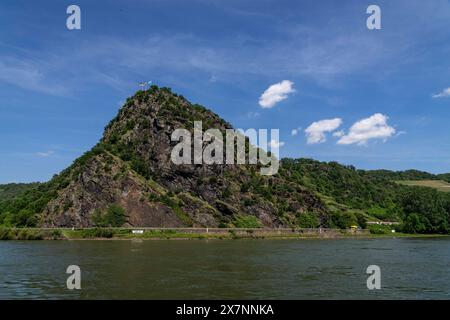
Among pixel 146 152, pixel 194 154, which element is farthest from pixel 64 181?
pixel 194 154

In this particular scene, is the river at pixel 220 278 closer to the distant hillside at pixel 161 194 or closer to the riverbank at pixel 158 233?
the riverbank at pixel 158 233

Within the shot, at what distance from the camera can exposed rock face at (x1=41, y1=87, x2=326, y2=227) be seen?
459ft

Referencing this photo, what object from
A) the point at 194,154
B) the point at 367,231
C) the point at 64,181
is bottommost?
the point at 367,231

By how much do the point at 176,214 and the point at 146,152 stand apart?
3904 centimetres

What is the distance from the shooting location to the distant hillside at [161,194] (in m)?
138

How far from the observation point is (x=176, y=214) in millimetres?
144125

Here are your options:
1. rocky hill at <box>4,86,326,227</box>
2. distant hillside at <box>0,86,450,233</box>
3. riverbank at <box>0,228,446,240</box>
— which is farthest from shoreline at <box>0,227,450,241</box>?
rocky hill at <box>4,86,326,227</box>

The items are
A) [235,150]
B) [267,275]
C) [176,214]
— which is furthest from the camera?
[235,150]

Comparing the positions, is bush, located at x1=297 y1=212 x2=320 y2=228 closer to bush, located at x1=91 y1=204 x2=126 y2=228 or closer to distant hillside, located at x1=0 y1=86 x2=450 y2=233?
distant hillside, located at x1=0 y1=86 x2=450 y2=233

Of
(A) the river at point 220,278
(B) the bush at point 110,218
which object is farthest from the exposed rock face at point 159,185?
(A) the river at point 220,278

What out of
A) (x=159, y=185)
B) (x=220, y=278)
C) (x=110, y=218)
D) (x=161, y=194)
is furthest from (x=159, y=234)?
(x=220, y=278)

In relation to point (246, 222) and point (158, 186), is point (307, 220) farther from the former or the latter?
point (158, 186)
